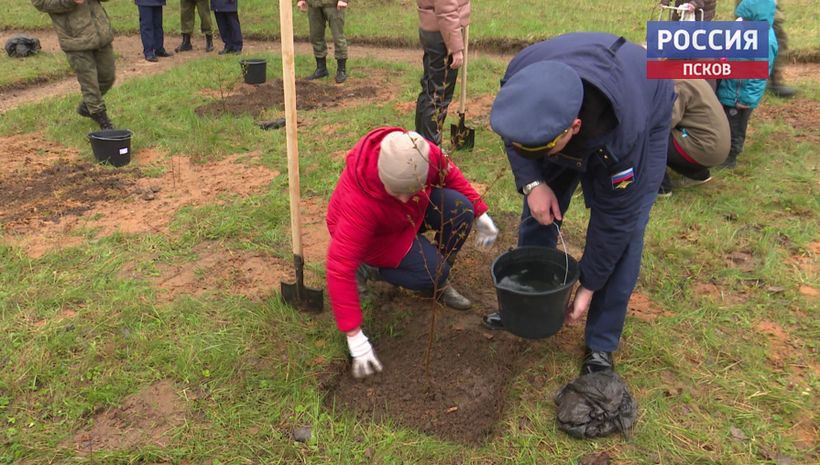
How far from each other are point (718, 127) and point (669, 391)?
2180 millimetres

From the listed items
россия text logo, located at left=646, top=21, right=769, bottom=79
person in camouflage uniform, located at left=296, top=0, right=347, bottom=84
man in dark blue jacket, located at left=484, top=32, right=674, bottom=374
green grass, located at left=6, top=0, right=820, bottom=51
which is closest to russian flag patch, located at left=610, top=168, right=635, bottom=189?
man in dark blue jacket, located at left=484, top=32, right=674, bottom=374

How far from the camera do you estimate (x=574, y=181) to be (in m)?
2.56

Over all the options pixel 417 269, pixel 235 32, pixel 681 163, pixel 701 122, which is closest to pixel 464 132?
pixel 681 163

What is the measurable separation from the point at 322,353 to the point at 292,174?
2.78 ft

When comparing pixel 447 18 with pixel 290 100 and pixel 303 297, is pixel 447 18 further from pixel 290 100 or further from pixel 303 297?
pixel 303 297

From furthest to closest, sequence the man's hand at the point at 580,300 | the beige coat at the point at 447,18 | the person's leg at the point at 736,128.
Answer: the person's leg at the point at 736,128
the beige coat at the point at 447,18
the man's hand at the point at 580,300

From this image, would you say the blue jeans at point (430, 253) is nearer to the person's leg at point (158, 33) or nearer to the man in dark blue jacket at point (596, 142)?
the man in dark blue jacket at point (596, 142)

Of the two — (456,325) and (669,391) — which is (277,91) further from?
(669,391)

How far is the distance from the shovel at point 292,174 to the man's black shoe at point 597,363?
4.32 feet

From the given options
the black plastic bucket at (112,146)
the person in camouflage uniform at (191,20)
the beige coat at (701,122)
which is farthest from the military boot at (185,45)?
the beige coat at (701,122)

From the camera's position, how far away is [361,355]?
2459 mm

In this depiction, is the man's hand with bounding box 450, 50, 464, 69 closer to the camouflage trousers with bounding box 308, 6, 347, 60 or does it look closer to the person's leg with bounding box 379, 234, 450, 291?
the person's leg with bounding box 379, 234, 450, 291

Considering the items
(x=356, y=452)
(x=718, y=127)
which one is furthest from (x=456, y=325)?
(x=718, y=127)

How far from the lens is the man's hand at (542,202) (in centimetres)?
231
